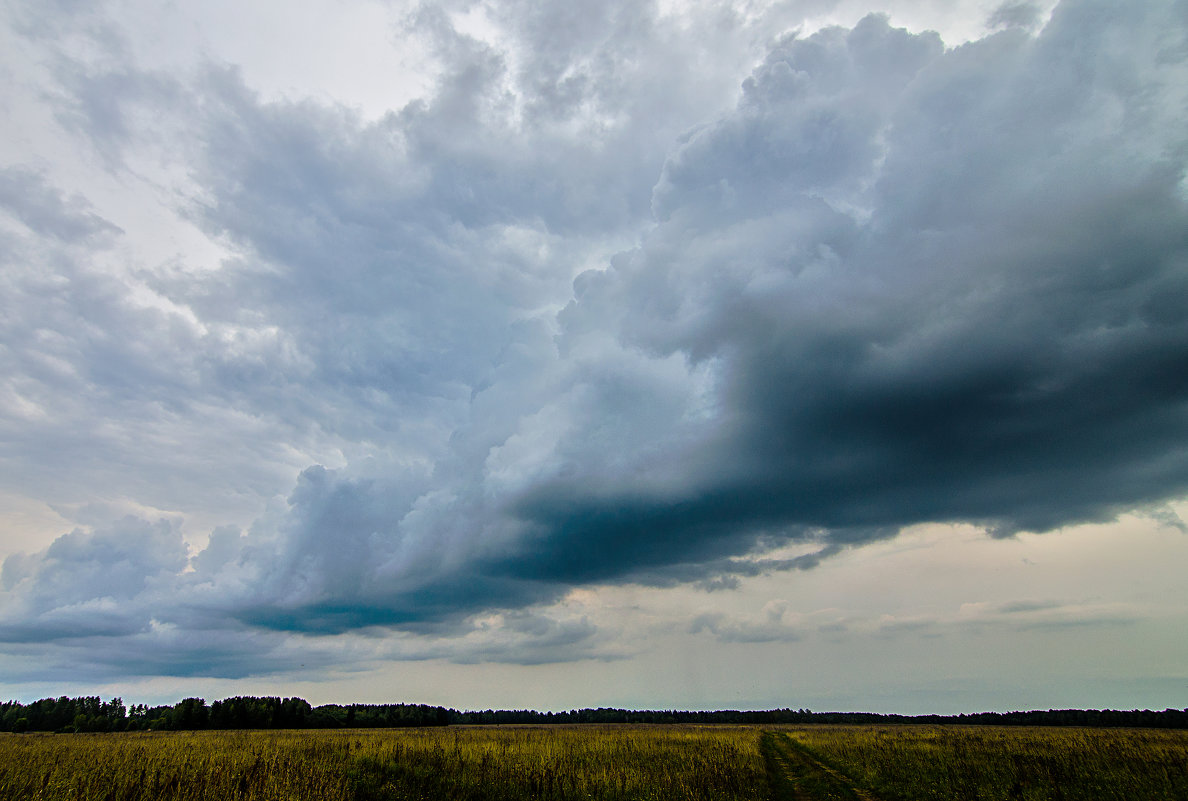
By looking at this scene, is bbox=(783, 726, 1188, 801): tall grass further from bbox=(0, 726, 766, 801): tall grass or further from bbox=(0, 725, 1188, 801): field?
bbox=(0, 726, 766, 801): tall grass

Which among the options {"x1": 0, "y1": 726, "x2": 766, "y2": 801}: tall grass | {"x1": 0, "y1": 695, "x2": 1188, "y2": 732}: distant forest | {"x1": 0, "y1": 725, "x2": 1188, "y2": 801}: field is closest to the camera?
{"x1": 0, "y1": 726, "x2": 766, "y2": 801}: tall grass

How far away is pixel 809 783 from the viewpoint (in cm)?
2641

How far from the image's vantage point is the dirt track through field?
22156 mm

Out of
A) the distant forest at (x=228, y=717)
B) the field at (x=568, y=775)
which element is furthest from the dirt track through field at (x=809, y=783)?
the distant forest at (x=228, y=717)

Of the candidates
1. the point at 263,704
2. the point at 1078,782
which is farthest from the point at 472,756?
the point at 263,704

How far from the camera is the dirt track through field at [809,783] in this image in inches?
872

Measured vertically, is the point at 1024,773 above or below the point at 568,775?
below

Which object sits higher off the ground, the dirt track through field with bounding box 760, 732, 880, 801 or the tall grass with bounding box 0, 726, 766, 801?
the tall grass with bounding box 0, 726, 766, 801

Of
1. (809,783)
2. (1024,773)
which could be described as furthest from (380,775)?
(1024,773)

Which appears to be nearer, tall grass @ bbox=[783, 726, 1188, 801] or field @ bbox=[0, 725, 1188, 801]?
field @ bbox=[0, 725, 1188, 801]

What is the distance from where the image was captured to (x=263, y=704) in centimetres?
10794

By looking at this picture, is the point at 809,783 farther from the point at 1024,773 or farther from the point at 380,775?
the point at 380,775

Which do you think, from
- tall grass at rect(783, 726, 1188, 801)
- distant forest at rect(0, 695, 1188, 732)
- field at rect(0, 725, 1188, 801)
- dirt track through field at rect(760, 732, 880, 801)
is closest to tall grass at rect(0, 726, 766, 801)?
field at rect(0, 725, 1188, 801)

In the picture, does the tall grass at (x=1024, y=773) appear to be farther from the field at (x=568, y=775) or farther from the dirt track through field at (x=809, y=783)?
the dirt track through field at (x=809, y=783)
